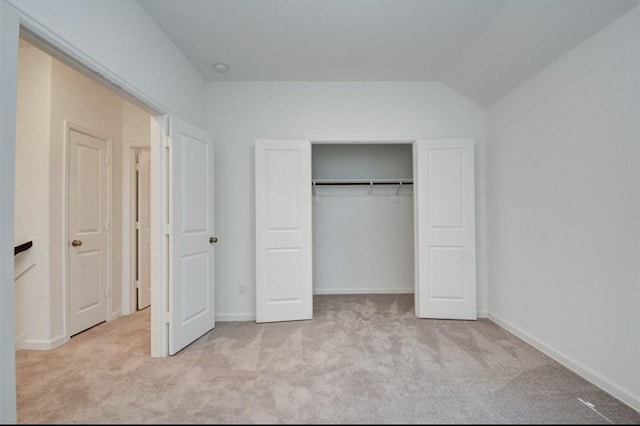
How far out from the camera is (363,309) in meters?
3.34

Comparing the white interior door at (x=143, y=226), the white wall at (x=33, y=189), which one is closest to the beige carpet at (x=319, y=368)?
the white wall at (x=33, y=189)

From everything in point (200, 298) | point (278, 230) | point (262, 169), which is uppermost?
point (262, 169)

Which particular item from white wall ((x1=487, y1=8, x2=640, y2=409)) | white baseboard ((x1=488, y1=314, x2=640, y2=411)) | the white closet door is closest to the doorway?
the white closet door

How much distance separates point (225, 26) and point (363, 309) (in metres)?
3.10

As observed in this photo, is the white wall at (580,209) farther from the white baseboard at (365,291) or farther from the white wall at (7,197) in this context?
the white wall at (7,197)

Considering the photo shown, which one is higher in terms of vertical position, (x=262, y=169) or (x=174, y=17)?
(x=174, y=17)

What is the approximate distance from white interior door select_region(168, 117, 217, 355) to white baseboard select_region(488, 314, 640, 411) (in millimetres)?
2891

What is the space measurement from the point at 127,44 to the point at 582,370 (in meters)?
3.78

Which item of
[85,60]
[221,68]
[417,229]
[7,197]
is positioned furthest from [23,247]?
[417,229]

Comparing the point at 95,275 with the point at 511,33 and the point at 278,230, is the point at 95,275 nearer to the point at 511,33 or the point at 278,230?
the point at 278,230

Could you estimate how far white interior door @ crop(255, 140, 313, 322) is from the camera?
2.97 m

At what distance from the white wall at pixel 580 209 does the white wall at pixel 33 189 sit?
4115 millimetres

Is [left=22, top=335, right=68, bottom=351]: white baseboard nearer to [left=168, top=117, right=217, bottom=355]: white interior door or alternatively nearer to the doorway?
the doorway

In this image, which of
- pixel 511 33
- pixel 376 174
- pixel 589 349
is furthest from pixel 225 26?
pixel 589 349
